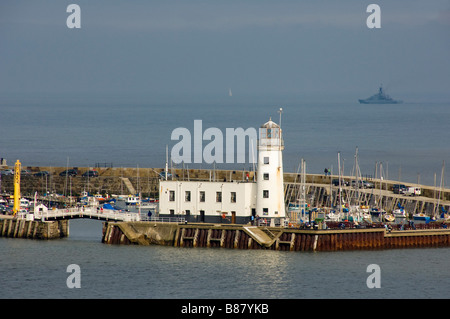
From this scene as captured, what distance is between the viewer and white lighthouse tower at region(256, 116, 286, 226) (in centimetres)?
6781

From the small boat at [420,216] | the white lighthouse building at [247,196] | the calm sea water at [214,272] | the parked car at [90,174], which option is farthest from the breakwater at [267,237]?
the parked car at [90,174]

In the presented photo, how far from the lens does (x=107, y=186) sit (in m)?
110

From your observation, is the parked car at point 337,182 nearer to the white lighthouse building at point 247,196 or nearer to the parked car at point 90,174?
the parked car at point 90,174

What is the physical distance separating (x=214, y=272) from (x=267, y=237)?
23.9 feet

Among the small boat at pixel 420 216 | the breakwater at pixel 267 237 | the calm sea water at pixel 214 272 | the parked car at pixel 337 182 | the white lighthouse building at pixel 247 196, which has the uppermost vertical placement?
the parked car at pixel 337 182

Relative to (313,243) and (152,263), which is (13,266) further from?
(313,243)

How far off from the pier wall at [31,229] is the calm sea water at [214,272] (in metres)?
2.77

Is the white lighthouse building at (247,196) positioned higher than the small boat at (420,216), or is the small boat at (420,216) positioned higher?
the white lighthouse building at (247,196)

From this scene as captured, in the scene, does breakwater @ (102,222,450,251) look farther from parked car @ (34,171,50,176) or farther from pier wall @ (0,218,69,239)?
parked car @ (34,171,50,176)

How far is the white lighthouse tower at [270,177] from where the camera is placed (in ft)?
222

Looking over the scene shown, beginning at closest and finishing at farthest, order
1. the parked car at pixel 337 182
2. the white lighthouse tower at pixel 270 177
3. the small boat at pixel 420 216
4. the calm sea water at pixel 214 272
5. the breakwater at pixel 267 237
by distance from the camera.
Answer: the calm sea water at pixel 214 272 → the breakwater at pixel 267 237 → the white lighthouse tower at pixel 270 177 → the small boat at pixel 420 216 → the parked car at pixel 337 182

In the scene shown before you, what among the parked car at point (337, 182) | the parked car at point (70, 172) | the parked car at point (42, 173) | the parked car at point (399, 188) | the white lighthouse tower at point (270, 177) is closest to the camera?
the white lighthouse tower at point (270, 177)
